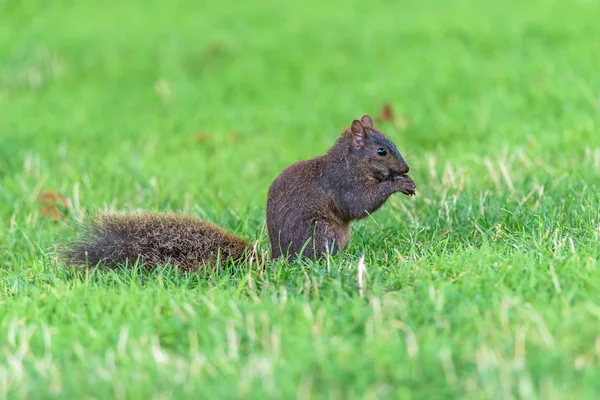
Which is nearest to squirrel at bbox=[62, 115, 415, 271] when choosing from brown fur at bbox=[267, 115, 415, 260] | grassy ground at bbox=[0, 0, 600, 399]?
brown fur at bbox=[267, 115, 415, 260]

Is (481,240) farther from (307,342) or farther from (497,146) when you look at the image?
(497,146)

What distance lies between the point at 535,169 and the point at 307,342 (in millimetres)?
3474

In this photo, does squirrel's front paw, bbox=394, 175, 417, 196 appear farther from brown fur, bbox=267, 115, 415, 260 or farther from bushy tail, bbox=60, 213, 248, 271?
bushy tail, bbox=60, 213, 248, 271

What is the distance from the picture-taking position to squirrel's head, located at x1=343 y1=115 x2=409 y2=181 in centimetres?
522

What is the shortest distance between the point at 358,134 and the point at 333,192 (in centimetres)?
38

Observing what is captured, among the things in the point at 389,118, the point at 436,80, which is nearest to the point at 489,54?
the point at 436,80

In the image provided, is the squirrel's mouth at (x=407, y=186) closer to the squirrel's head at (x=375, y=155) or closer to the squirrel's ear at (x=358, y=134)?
the squirrel's head at (x=375, y=155)

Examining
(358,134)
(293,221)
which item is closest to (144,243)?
(293,221)

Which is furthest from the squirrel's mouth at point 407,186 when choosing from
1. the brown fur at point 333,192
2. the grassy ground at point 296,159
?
the grassy ground at point 296,159

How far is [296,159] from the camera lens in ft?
25.7

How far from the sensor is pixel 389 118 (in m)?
8.52

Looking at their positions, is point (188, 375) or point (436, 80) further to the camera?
point (436, 80)

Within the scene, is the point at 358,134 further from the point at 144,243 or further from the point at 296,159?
the point at 296,159

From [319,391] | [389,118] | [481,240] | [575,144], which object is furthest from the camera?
[389,118]
